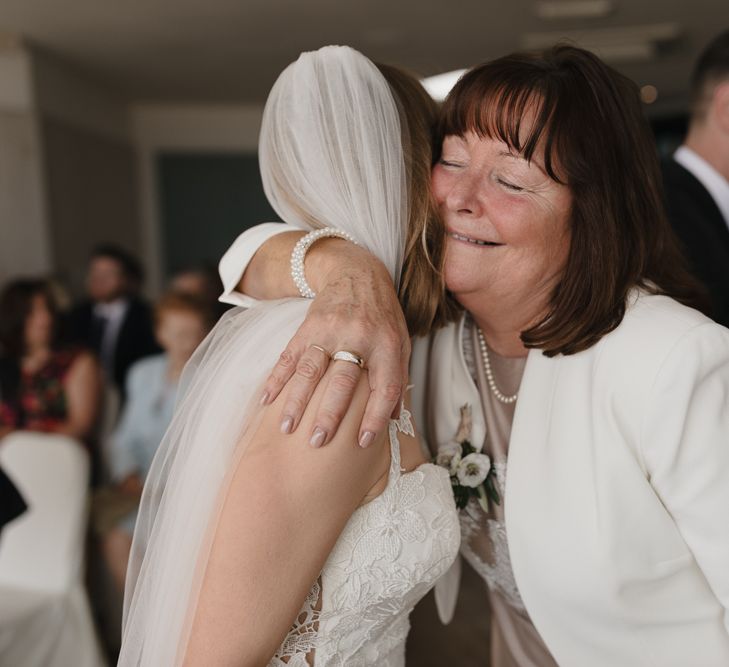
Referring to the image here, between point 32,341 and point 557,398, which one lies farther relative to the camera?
point 32,341

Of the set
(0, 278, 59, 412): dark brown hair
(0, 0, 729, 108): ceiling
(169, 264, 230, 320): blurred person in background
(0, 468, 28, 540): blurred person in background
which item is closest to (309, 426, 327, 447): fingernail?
(0, 468, 28, 540): blurred person in background

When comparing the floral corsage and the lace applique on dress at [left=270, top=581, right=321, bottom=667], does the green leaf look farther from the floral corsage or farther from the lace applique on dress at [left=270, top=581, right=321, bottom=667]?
the lace applique on dress at [left=270, top=581, right=321, bottom=667]

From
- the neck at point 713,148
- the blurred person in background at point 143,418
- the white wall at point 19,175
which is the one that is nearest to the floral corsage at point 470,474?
the neck at point 713,148

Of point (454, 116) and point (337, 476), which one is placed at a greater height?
point (454, 116)

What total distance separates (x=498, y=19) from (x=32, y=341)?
176 inches

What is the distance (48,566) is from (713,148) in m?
2.76

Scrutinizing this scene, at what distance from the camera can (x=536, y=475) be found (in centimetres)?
130

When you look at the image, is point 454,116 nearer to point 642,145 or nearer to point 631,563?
point 642,145

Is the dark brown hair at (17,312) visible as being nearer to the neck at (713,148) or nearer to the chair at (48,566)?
the chair at (48,566)

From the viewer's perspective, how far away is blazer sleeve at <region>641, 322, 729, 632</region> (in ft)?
3.77

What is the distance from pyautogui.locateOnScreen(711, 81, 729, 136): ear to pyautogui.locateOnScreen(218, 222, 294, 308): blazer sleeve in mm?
1690

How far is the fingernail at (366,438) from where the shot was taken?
1049 mm

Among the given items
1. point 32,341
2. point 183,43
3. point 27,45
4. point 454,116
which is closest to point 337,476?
point 454,116

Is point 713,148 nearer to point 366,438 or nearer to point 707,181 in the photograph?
point 707,181
